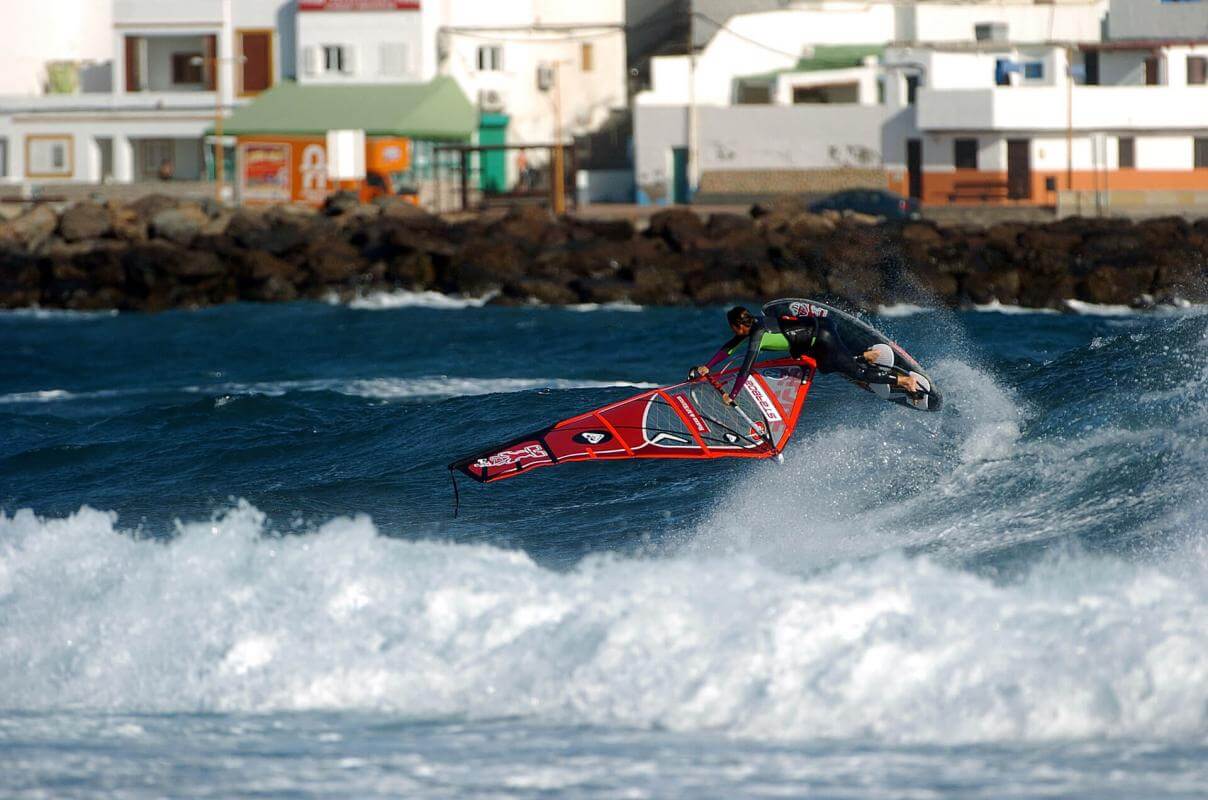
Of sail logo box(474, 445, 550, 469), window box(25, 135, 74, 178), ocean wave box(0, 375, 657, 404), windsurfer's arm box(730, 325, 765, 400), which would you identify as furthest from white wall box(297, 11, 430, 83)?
sail logo box(474, 445, 550, 469)

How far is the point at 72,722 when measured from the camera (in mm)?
7844

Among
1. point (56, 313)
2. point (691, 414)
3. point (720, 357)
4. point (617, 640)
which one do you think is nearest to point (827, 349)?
point (720, 357)

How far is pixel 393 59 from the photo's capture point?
4847 centimetres

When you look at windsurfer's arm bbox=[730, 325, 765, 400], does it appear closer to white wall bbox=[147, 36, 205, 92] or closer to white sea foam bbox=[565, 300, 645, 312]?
white sea foam bbox=[565, 300, 645, 312]

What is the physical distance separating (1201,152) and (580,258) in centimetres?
2162

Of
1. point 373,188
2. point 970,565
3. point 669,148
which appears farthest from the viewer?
point 669,148

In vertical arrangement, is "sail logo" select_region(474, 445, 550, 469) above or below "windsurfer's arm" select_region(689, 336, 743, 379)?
below

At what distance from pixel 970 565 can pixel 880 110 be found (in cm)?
3843

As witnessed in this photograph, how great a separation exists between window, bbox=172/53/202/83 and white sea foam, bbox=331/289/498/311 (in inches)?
864

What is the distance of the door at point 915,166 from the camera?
46.1m

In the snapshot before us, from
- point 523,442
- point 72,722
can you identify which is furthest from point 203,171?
point 72,722

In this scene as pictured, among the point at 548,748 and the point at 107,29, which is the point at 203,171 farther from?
the point at 548,748

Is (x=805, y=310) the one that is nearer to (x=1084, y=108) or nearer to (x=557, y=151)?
(x=557, y=151)

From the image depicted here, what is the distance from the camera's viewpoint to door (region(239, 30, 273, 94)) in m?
49.5
